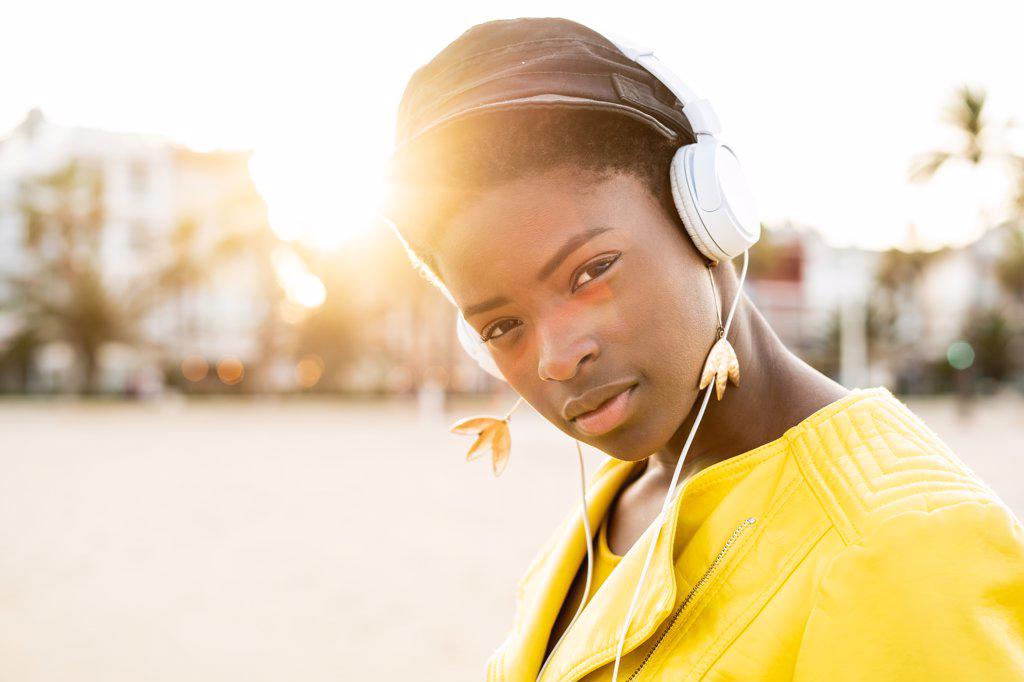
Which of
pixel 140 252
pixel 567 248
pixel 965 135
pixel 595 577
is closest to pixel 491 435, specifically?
pixel 595 577

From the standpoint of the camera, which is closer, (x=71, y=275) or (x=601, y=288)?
(x=601, y=288)

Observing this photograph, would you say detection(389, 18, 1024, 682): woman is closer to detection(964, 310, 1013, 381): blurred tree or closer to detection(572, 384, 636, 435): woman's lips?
detection(572, 384, 636, 435): woman's lips

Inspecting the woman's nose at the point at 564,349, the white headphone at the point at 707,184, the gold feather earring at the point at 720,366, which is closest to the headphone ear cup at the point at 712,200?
the white headphone at the point at 707,184

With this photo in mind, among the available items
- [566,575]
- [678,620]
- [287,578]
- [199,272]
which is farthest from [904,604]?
[199,272]

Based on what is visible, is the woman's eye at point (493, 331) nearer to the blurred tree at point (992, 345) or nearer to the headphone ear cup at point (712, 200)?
the headphone ear cup at point (712, 200)

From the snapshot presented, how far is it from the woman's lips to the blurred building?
131 ft

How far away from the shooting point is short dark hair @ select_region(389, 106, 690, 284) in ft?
3.97

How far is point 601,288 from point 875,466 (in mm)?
422

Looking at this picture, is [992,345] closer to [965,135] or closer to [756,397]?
[965,135]

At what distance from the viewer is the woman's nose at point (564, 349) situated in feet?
3.99

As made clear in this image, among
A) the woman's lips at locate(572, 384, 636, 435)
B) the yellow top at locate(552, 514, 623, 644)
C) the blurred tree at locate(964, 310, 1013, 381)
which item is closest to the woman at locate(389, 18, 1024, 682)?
the woman's lips at locate(572, 384, 636, 435)

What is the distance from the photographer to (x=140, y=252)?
52.1 m

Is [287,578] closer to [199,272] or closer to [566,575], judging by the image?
[566,575]

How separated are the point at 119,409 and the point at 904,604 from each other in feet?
124
